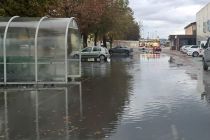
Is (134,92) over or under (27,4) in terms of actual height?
under

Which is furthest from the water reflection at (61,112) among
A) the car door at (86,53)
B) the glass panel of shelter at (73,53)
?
the car door at (86,53)

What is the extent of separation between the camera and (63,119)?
37.9 ft

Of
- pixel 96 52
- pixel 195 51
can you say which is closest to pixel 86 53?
pixel 96 52

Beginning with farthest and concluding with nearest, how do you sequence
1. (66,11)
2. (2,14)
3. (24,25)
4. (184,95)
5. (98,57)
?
(98,57) → (66,11) → (2,14) → (24,25) → (184,95)

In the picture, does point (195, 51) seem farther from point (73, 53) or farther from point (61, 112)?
point (61, 112)

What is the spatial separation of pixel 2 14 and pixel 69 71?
471 cm

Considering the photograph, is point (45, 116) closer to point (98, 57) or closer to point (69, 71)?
point (69, 71)

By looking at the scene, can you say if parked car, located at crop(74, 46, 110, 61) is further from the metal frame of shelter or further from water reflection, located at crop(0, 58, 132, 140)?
water reflection, located at crop(0, 58, 132, 140)

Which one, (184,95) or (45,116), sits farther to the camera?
(184,95)

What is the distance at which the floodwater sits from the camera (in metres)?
9.71

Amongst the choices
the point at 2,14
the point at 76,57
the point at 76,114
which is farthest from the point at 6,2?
the point at 76,114

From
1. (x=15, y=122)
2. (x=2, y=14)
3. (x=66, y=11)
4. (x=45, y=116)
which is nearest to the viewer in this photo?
(x=15, y=122)

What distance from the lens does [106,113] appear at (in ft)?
41.0

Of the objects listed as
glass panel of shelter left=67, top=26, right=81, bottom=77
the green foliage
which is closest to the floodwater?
glass panel of shelter left=67, top=26, right=81, bottom=77
